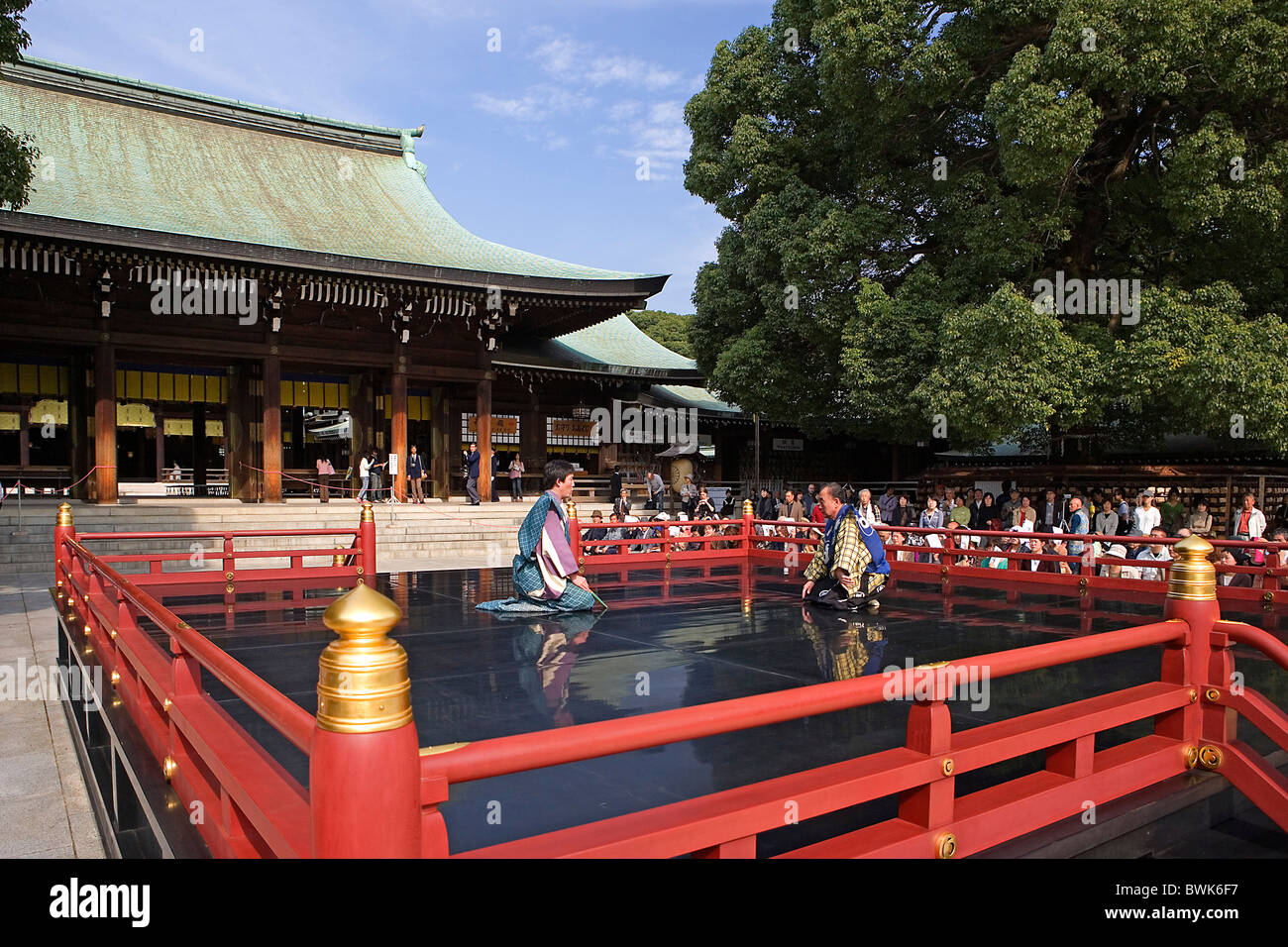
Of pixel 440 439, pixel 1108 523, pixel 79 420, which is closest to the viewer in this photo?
pixel 1108 523

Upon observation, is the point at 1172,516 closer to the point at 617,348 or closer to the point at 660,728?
the point at 660,728

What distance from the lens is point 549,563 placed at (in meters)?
8.09

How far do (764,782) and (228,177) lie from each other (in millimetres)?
22240

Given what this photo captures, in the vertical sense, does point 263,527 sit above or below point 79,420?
below

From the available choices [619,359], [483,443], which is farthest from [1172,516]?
[619,359]

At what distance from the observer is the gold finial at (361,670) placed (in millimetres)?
1712

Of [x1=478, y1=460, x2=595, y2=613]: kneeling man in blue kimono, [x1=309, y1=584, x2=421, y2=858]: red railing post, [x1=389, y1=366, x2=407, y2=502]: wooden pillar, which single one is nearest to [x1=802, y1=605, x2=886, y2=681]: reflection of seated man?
[x1=478, y1=460, x2=595, y2=613]: kneeling man in blue kimono

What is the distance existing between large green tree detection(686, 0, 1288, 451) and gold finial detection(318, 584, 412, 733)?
42.0 feet

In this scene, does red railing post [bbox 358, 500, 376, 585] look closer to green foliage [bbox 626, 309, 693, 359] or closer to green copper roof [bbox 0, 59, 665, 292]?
green copper roof [bbox 0, 59, 665, 292]

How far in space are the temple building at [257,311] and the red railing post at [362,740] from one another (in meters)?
16.1
